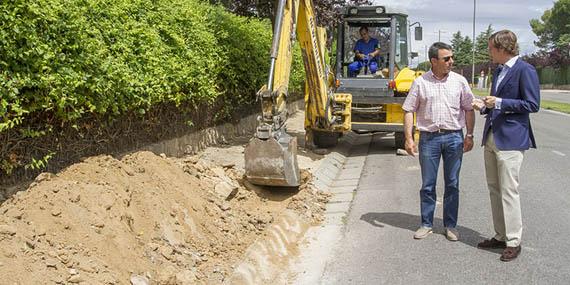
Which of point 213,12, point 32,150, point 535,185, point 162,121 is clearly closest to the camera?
point 32,150

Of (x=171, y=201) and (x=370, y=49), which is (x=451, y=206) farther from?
(x=370, y=49)

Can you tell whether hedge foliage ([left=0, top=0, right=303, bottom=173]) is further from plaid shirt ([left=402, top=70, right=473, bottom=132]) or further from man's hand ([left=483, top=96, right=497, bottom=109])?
man's hand ([left=483, top=96, right=497, bottom=109])

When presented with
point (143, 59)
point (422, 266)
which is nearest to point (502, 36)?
point (422, 266)

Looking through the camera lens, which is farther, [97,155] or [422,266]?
[97,155]

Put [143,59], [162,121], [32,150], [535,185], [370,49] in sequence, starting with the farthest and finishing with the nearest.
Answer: [370,49] → [535,185] → [162,121] → [143,59] → [32,150]

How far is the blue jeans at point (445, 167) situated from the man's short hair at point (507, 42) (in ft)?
3.47

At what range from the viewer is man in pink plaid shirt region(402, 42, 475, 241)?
21.0ft

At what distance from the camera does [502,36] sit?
Answer: 5.82 meters

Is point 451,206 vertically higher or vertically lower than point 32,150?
lower

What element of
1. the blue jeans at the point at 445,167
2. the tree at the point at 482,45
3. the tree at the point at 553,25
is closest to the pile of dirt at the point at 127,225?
the blue jeans at the point at 445,167

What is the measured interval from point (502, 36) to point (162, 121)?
15.4 ft

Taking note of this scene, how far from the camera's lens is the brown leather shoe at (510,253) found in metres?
5.74

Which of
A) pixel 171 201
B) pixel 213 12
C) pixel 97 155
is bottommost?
pixel 171 201

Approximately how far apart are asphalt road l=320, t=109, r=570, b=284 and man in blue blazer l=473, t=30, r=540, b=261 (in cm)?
38
